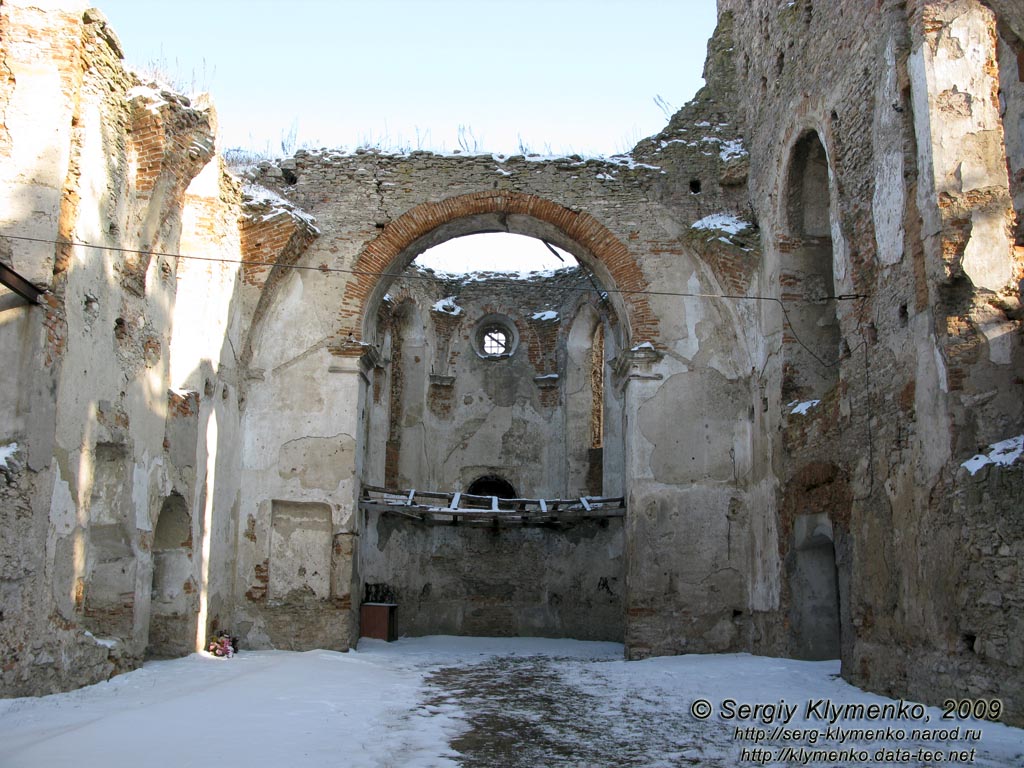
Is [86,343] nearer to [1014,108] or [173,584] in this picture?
[173,584]

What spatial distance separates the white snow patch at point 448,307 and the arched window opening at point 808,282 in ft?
32.0

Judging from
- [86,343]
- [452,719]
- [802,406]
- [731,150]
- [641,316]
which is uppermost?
[731,150]

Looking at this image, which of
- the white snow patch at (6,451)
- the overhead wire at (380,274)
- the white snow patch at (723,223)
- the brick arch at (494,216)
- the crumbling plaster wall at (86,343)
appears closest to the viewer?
the white snow patch at (6,451)

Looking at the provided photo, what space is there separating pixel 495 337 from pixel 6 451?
1392cm

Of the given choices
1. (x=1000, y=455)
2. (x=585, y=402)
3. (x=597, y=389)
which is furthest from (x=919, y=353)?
(x=597, y=389)

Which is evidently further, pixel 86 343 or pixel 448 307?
pixel 448 307

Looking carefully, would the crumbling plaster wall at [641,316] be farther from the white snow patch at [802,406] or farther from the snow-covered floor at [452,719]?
the snow-covered floor at [452,719]

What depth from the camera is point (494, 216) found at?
13688 millimetres

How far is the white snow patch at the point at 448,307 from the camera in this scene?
789 inches

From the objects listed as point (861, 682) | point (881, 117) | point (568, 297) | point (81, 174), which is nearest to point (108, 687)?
point (81, 174)

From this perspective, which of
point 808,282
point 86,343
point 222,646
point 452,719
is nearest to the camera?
point 452,719

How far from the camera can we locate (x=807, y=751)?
6020 mm

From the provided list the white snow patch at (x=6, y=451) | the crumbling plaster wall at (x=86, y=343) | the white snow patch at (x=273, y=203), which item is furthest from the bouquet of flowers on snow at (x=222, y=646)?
the white snow patch at (x=273, y=203)

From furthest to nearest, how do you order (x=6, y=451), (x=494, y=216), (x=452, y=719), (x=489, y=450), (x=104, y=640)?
1. (x=489, y=450)
2. (x=494, y=216)
3. (x=104, y=640)
4. (x=452, y=719)
5. (x=6, y=451)
